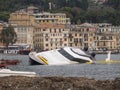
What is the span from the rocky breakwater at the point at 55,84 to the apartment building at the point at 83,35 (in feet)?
463

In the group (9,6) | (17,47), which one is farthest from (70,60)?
(9,6)

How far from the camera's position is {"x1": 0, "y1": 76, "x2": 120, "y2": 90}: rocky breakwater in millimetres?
19031

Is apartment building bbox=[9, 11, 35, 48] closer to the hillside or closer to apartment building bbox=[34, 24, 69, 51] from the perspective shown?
apartment building bbox=[34, 24, 69, 51]

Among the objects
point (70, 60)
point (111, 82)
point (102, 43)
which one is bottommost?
point (102, 43)

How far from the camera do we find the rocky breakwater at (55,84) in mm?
19031

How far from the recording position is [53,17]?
170 metres

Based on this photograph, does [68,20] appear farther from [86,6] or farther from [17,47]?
[17,47]

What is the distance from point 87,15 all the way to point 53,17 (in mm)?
11807

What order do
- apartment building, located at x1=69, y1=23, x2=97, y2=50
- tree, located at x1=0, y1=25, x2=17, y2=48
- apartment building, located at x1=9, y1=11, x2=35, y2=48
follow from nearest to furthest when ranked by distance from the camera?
tree, located at x1=0, y1=25, x2=17, y2=48, apartment building, located at x1=9, y1=11, x2=35, y2=48, apartment building, located at x1=69, y1=23, x2=97, y2=50

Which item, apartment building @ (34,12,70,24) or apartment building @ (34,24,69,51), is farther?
apartment building @ (34,12,70,24)

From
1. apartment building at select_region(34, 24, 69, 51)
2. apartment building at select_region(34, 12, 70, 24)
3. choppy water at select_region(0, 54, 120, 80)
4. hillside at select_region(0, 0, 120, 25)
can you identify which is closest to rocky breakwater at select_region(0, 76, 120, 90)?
choppy water at select_region(0, 54, 120, 80)

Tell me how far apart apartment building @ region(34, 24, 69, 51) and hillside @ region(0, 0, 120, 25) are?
17.4m

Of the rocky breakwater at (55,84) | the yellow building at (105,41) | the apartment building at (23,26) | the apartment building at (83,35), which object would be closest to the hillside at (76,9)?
the yellow building at (105,41)

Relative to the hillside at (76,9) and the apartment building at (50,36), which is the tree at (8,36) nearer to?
the apartment building at (50,36)
